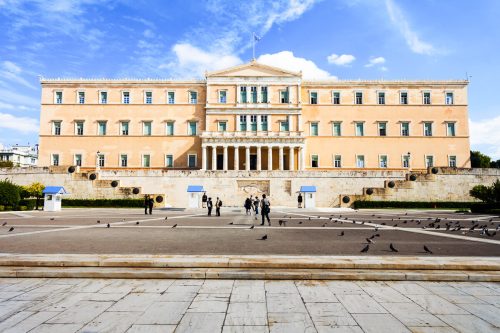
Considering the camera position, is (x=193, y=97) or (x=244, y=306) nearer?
(x=244, y=306)

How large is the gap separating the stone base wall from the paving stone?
106 feet

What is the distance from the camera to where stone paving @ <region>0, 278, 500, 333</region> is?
4.49 metres

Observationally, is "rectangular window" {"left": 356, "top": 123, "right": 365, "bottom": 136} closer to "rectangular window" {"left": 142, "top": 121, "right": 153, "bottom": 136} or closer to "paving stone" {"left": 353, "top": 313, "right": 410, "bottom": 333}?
"rectangular window" {"left": 142, "top": 121, "right": 153, "bottom": 136}

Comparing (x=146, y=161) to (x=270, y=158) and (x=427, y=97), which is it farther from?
(x=427, y=97)

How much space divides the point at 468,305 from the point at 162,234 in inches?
404

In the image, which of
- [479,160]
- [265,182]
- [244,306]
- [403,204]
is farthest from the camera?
[479,160]

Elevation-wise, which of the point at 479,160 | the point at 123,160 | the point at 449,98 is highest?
the point at 449,98

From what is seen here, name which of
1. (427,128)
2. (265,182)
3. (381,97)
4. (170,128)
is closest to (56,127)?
(170,128)

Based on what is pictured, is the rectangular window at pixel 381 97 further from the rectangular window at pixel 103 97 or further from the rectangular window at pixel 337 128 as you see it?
the rectangular window at pixel 103 97

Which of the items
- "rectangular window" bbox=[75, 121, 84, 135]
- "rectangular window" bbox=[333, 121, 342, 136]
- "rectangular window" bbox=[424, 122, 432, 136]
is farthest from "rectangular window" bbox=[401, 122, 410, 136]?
"rectangular window" bbox=[75, 121, 84, 135]

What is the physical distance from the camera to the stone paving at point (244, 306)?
177 inches

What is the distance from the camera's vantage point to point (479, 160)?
72188 mm

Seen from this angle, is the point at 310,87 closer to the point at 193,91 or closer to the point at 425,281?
the point at 193,91

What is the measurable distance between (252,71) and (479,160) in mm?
57852
